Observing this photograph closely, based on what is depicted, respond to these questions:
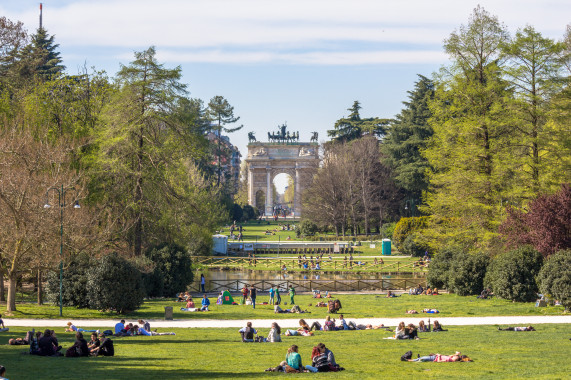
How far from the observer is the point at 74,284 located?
34188 mm

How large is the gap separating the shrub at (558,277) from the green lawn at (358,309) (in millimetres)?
801

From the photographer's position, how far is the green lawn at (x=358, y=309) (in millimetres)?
33156

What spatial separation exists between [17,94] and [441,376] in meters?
44.0

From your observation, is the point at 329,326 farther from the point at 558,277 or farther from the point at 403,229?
the point at 403,229

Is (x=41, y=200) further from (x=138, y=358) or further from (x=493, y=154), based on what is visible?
(x=493, y=154)

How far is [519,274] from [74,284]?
21549mm

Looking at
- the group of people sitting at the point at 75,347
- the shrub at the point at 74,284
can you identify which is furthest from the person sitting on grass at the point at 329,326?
the shrub at the point at 74,284

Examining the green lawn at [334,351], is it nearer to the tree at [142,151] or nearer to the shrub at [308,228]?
the tree at [142,151]

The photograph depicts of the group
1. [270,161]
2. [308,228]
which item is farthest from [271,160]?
[308,228]

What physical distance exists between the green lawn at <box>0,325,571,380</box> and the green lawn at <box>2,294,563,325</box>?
19.2ft

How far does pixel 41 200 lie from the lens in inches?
1353

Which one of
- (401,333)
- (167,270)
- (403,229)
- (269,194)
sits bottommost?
(401,333)

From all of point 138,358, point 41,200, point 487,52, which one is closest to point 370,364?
point 138,358

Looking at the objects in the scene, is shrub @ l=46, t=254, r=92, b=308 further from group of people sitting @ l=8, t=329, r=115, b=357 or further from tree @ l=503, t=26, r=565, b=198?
tree @ l=503, t=26, r=565, b=198
